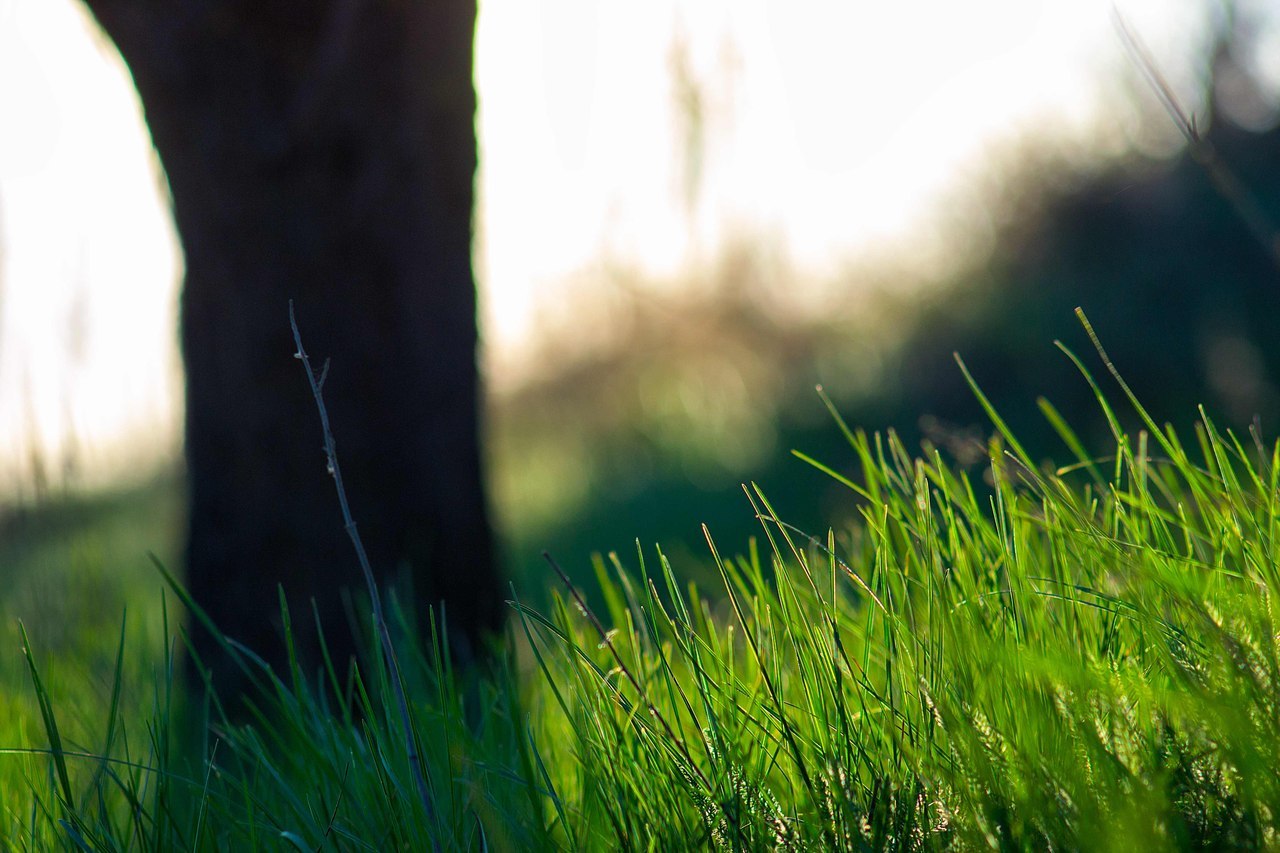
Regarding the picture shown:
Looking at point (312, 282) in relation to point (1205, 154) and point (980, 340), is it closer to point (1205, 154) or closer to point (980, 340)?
point (1205, 154)

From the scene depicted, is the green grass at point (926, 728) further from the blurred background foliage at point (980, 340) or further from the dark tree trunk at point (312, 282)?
the blurred background foliage at point (980, 340)

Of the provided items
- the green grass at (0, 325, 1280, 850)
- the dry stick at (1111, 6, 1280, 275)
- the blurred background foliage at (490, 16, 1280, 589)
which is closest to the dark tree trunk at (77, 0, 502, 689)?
the green grass at (0, 325, 1280, 850)

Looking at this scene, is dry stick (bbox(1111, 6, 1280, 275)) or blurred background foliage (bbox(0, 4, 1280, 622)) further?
blurred background foliage (bbox(0, 4, 1280, 622))

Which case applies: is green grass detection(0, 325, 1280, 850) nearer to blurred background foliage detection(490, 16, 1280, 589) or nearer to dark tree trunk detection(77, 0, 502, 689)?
dark tree trunk detection(77, 0, 502, 689)

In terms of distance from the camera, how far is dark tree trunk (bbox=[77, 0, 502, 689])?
2271 millimetres

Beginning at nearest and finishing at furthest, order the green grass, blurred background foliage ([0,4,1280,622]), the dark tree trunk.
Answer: the green grass < the dark tree trunk < blurred background foliage ([0,4,1280,622])

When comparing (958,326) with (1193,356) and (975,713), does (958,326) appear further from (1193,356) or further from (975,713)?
(975,713)

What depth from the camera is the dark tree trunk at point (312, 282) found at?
2.27 m

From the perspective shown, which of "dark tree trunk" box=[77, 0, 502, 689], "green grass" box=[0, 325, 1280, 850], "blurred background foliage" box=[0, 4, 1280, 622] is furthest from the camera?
"blurred background foliage" box=[0, 4, 1280, 622]

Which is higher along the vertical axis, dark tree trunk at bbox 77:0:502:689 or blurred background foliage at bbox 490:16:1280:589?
dark tree trunk at bbox 77:0:502:689

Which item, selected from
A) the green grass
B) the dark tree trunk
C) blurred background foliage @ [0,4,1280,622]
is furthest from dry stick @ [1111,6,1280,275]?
blurred background foliage @ [0,4,1280,622]

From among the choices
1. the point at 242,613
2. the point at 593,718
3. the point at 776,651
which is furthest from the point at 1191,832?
the point at 242,613

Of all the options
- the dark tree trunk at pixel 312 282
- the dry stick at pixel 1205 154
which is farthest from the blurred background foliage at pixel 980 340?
the dry stick at pixel 1205 154

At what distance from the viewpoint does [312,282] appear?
2299 millimetres
